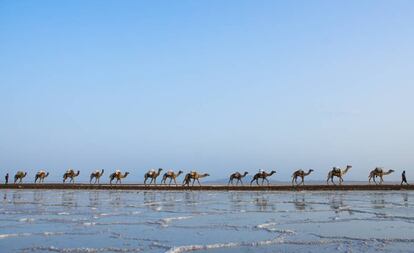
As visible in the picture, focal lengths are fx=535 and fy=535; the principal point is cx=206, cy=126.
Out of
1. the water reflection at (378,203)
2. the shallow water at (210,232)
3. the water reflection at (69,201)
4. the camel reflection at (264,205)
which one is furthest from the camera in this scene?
the water reflection at (69,201)

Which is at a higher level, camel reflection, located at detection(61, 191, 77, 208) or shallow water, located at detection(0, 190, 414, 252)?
camel reflection, located at detection(61, 191, 77, 208)

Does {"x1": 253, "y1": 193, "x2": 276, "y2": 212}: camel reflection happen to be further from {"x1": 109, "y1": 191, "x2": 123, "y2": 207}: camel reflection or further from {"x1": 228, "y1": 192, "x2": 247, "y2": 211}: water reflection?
{"x1": 109, "y1": 191, "x2": 123, "y2": 207}: camel reflection

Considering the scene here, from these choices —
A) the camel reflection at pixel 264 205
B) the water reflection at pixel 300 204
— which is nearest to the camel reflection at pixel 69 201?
the camel reflection at pixel 264 205

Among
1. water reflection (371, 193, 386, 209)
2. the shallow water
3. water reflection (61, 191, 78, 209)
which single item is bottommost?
the shallow water

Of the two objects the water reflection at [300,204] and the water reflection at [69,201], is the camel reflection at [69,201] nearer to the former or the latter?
the water reflection at [69,201]

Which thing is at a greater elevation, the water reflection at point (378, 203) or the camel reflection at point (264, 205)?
the water reflection at point (378, 203)

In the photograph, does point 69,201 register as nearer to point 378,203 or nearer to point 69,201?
point 69,201

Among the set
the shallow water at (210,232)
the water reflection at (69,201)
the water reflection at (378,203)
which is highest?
the water reflection at (378,203)

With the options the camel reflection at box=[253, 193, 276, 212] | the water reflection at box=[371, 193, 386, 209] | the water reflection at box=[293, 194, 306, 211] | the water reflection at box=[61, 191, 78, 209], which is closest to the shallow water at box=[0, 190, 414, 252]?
the camel reflection at box=[253, 193, 276, 212]

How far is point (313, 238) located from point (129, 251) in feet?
11.9

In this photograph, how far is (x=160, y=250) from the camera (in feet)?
29.7

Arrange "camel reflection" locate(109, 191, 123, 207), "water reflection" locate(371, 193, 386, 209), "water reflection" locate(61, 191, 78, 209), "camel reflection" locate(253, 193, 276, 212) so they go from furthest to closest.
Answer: "camel reflection" locate(109, 191, 123, 207) → "water reflection" locate(61, 191, 78, 209) → "water reflection" locate(371, 193, 386, 209) → "camel reflection" locate(253, 193, 276, 212)

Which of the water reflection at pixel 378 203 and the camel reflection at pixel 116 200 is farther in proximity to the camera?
the camel reflection at pixel 116 200

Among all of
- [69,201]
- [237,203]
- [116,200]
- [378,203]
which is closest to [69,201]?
[69,201]
